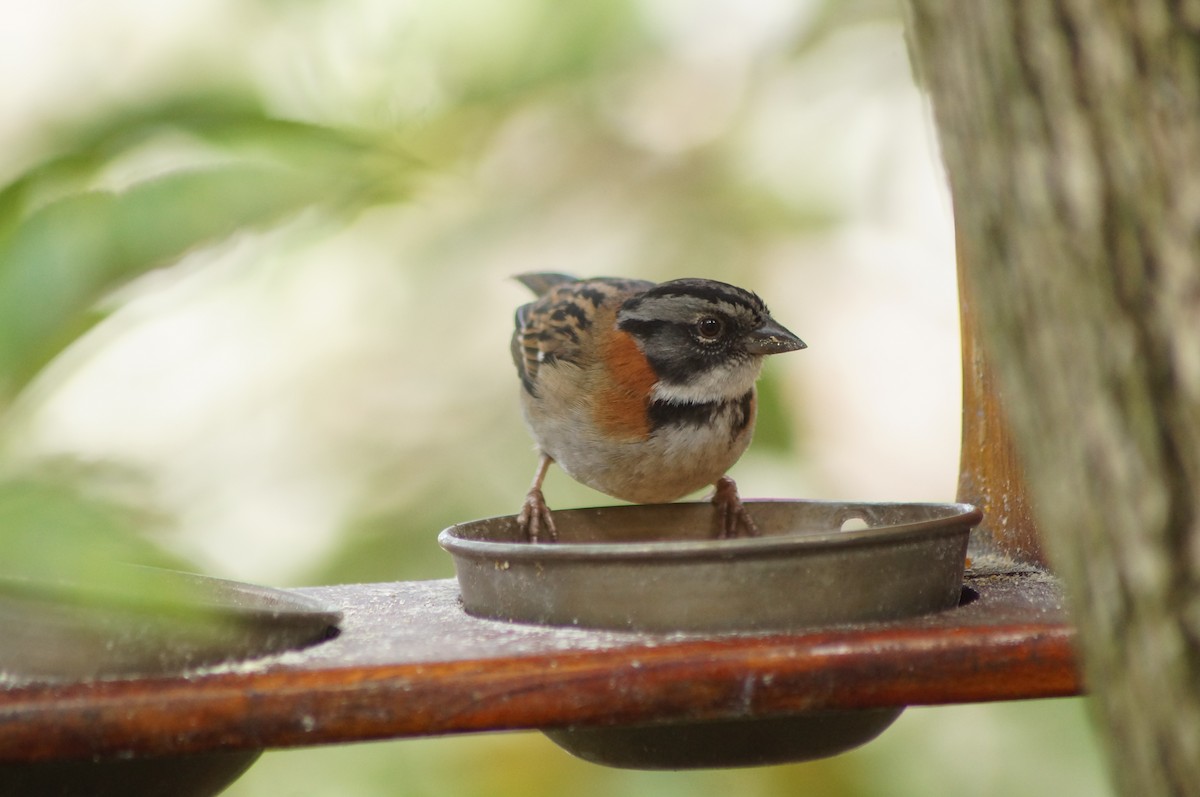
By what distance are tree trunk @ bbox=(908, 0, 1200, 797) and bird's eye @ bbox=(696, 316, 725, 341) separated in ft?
7.95

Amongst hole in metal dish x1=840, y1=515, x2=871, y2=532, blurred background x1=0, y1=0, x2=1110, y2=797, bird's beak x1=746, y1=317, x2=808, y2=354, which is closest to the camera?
hole in metal dish x1=840, y1=515, x2=871, y2=532

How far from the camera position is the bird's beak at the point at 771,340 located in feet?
11.7

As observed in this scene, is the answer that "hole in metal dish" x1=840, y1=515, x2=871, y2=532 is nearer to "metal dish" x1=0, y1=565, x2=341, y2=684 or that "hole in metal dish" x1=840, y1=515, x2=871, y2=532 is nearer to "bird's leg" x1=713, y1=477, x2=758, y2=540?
"bird's leg" x1=713, y1=477, x2=758, y2=540

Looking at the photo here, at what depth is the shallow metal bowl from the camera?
6.97ft

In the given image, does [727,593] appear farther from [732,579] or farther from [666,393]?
[666,393]

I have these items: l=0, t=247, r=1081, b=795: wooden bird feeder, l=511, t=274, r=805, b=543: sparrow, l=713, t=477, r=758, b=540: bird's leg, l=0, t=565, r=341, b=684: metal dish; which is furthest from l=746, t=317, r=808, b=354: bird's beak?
l=0, t=565, r=341, b=684: metal dish

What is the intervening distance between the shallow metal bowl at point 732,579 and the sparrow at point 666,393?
3.92ft

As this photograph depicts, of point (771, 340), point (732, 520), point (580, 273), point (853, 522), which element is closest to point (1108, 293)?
point (853, 522)

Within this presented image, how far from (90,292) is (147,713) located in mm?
1101

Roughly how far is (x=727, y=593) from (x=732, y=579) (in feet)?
0.08

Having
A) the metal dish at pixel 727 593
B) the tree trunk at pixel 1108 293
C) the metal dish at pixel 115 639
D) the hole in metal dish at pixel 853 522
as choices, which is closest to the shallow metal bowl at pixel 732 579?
the metal dish at pixel 727 593

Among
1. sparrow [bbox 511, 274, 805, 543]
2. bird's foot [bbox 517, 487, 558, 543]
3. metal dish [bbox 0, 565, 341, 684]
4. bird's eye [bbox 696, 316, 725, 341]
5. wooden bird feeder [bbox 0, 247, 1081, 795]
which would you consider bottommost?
wooden bird feeder [bbox 0, 247, 1081, 795]

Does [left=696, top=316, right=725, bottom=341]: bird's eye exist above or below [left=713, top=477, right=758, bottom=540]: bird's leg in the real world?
above

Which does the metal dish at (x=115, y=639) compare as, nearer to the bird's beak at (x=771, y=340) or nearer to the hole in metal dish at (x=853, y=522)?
the hole in metal dish at (x=853, y=522)
